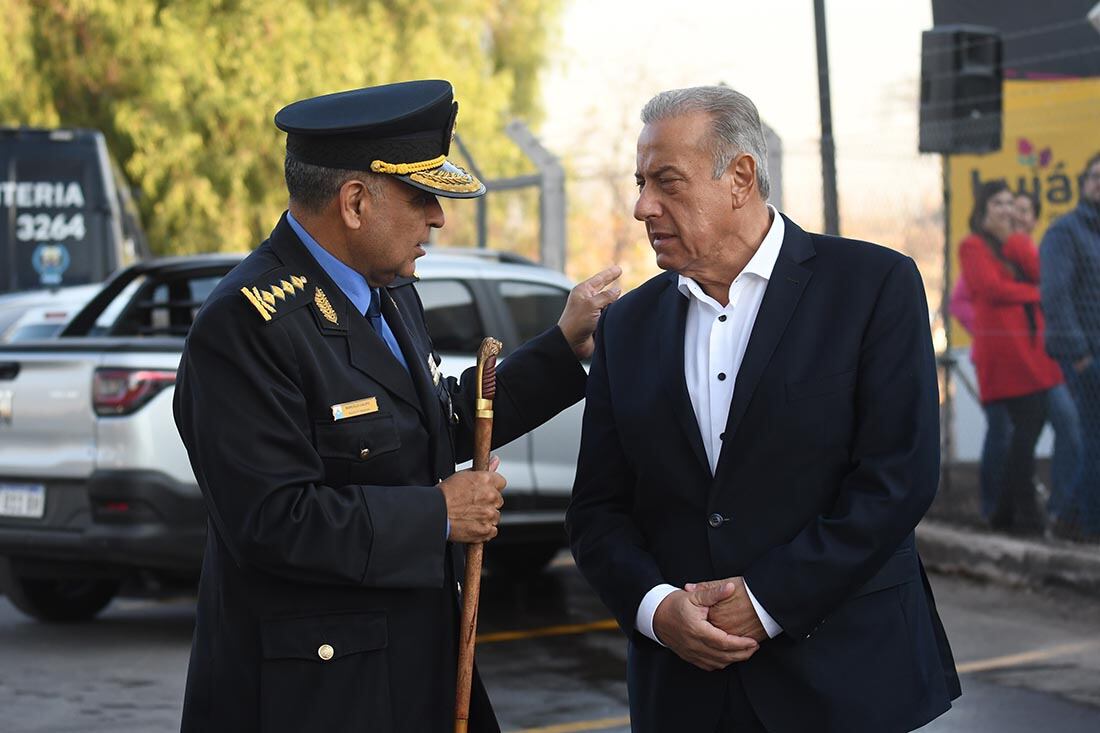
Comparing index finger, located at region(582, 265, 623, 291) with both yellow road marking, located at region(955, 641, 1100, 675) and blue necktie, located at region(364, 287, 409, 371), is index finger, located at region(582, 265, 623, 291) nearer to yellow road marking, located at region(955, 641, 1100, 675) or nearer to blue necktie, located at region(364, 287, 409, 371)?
blue necktie, located at region(364, 287, 409, 371)

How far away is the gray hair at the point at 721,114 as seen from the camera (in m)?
2.99

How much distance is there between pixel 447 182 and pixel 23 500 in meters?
4.73

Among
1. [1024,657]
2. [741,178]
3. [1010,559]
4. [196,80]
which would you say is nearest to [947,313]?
[1010,559]

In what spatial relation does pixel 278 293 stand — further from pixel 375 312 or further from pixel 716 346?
pixel 716 346

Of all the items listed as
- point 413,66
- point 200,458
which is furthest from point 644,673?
point 413,66

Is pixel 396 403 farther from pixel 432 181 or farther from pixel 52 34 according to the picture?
pixel 52 34

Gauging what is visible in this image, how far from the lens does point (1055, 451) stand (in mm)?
8664

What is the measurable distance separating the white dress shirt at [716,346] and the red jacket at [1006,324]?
6098mm

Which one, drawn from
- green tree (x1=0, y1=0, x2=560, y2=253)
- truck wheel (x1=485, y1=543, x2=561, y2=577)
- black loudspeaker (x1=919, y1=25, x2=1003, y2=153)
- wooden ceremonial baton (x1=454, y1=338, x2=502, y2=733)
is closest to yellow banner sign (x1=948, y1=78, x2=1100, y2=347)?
black loudspeaker (x1=919, y1=25, x2=1003, y2=153)

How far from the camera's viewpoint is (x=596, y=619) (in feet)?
24.8

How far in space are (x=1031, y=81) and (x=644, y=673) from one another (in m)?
7.28

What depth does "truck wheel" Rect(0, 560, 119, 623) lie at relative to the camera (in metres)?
7.66

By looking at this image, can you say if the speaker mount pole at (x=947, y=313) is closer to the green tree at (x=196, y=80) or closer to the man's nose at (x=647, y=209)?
the man's nose at (x=647, y=209)

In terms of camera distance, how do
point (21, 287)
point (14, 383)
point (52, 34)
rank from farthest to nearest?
point (52, 34)
point (21, 287)
point (14, 383)
